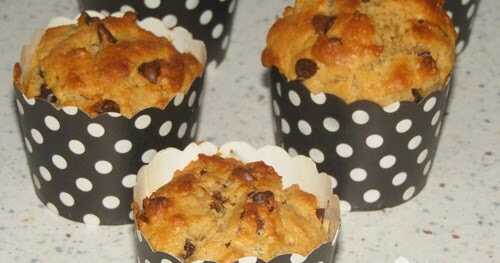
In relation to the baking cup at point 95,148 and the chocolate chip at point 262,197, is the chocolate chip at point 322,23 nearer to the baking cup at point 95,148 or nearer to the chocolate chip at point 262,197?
the baking cup at point 95,148

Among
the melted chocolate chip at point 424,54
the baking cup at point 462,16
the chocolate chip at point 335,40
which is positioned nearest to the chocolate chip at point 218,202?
the chocolate chip at point 335,40

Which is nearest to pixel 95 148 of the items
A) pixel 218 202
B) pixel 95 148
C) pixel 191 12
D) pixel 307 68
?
pixel 95 148

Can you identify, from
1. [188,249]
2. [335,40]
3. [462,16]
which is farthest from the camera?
[462,16]

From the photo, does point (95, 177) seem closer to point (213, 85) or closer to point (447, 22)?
point (213, 85)

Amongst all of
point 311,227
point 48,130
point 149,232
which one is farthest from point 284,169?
point 48,130

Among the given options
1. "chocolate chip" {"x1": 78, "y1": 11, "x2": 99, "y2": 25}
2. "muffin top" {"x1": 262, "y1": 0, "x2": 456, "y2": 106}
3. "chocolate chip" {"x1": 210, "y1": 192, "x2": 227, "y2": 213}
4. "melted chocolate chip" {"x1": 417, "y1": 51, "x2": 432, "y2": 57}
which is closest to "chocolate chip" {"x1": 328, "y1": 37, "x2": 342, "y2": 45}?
"muffin top" {"x1": 262, "y1": 0, "x2": 456, "y2": 106}

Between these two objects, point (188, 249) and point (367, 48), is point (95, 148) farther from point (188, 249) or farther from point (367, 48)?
point (367, 48)

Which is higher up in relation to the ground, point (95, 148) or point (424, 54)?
point (424, 54)
